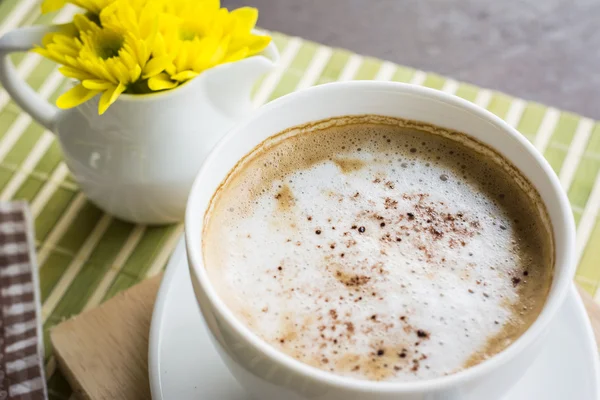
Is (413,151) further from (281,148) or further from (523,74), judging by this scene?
(523,74)

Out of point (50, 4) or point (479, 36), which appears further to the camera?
point (479, 36)

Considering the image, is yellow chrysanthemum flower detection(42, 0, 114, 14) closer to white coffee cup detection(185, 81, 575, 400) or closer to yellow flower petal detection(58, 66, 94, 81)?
yellow flower petal detection(58, 66, 94, 81)

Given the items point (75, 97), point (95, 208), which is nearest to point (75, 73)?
point (75, 97)

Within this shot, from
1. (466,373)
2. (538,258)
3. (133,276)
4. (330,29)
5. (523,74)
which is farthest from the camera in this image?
(330,29)

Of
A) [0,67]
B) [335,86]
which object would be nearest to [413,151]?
[335,86]

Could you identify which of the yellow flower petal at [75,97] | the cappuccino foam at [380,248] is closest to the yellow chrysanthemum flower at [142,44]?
the yellow flower petal at [75,97]

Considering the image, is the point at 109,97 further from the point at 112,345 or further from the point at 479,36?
the point at 479,36
